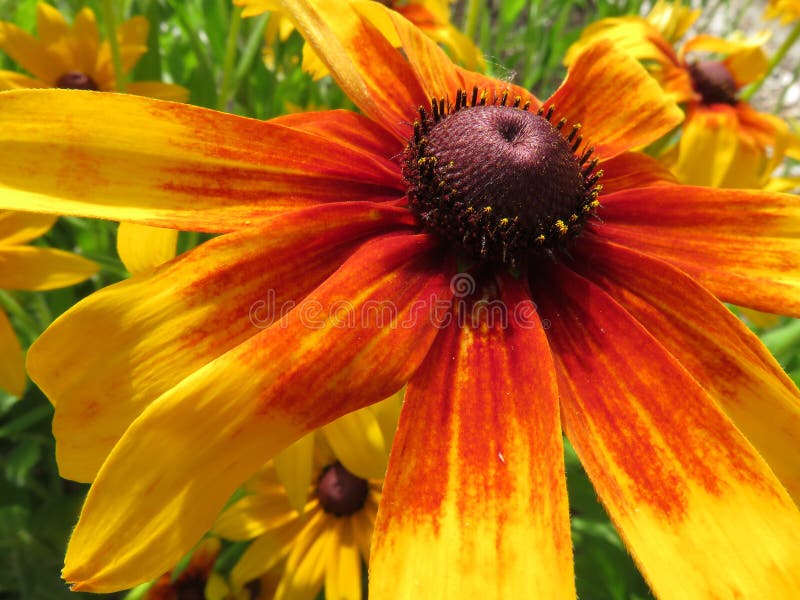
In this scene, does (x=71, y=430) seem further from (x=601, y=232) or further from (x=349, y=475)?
(x=349, y=475)

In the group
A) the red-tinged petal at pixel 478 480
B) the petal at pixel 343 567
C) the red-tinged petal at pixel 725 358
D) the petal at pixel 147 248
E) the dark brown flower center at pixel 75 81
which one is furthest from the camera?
the dark brown flower center at pixel 75 81

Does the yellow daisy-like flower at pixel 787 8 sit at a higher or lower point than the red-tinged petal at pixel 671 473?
higher

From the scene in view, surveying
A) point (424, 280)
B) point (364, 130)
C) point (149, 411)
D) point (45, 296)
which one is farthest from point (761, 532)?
point (45, 296)

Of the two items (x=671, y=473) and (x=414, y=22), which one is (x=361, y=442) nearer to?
(x=671, y=473)

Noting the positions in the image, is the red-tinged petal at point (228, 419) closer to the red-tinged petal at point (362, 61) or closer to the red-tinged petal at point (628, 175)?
the red-tinged petal at point (362, 61)

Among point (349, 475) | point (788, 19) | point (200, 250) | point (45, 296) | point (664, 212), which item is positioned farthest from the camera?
point (788, 19)

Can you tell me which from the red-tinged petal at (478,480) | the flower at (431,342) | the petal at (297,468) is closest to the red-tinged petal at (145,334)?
the flower at (431,342)

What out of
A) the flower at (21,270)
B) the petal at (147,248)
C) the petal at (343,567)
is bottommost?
the petal at (343,567)
